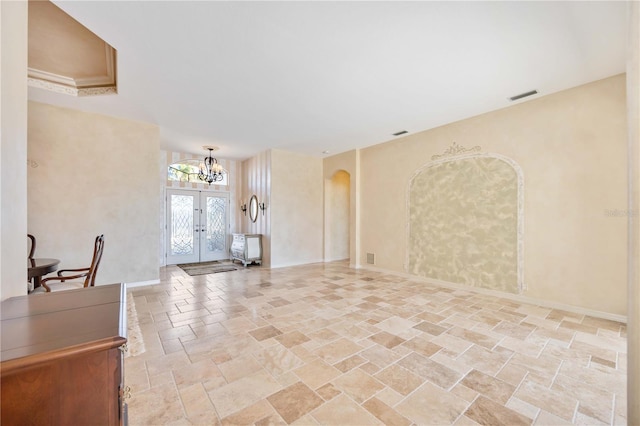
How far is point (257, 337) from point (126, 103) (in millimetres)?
4261

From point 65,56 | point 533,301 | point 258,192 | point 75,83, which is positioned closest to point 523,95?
point 533,301

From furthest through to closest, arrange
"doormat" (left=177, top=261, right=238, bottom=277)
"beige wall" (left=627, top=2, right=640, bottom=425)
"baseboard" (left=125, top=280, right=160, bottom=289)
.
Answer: "doormat" (left=177, top=261, right=238, bottom=277), "baseboard" (left=125, top=280, right=160, bottom=289), "beige wall" (left=627, top=2, right=640, bottom=425)

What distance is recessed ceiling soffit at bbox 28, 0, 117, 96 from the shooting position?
2.76 meters

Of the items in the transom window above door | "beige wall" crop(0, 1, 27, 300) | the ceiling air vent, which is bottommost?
"beige wall" crop(0, 1, 27, 300)

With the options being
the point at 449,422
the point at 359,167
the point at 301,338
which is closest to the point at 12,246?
the point at 301,338

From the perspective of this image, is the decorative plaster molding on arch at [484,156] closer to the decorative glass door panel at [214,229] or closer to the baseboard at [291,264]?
the baseboard at [291,264]

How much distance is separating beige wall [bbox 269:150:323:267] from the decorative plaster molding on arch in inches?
119

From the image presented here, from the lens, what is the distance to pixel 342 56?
2955mm

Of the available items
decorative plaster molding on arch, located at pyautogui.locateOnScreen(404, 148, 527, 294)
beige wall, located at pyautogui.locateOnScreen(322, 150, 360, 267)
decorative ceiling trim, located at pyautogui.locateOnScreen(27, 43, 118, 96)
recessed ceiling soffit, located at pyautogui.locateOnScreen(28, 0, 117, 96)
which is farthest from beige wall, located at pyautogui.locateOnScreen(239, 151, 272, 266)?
recessed ceiling soffit, located at pyautogui.locateOnScreen(28, 0, 117, 96)

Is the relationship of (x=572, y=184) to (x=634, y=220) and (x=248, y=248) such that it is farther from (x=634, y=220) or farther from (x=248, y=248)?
(x=248, y=248)

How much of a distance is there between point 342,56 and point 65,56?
12.1ft

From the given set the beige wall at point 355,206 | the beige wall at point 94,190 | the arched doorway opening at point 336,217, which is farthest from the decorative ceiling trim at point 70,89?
the arched doorway opening at point 336,217

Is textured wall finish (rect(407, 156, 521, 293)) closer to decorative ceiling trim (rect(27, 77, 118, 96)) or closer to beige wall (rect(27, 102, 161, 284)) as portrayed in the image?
beige wall (rect(27, 102, 161, 284))

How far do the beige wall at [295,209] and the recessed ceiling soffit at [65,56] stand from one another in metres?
3.86
